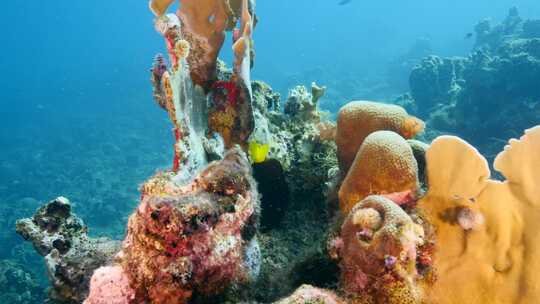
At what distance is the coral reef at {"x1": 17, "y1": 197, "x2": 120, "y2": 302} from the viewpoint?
3.38m

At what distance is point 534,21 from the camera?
2105cm

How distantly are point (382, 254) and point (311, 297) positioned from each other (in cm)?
44

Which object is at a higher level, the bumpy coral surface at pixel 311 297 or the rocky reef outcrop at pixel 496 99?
the rocky reef outcrop at pixel 496 99

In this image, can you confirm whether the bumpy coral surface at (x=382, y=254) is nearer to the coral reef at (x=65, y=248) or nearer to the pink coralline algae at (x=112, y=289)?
the pink coralline algae at (x=112, y=289)

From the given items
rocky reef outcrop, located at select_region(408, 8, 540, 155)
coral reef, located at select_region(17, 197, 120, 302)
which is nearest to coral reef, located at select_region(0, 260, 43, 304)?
coral reef, located at select_region(17, 197, 120, 302)

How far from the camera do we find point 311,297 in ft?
6.57

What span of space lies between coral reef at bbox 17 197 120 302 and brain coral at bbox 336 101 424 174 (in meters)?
2.27

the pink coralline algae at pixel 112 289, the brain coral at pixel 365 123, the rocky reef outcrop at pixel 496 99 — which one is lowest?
the pink coralline algae at pixel 112 289

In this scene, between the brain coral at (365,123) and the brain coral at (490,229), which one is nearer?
the brain coral at (490,229)

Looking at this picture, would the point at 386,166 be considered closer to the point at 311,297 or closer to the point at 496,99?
the point at 311,297

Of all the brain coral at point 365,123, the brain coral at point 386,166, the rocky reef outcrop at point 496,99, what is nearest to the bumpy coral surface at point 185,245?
the brain coral at point 386,166

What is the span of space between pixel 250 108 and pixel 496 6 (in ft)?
276

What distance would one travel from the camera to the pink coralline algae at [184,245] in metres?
2.05

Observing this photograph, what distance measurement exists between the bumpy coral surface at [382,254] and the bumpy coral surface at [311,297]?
0.40ft
